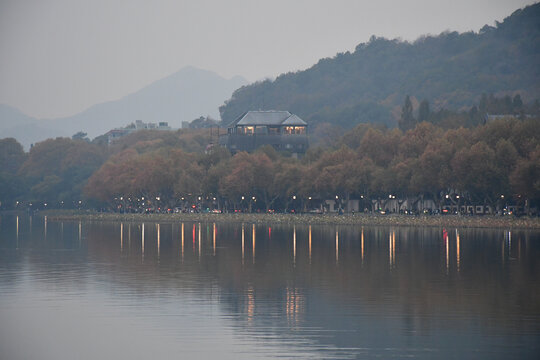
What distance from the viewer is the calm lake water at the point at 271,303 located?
1325 inches

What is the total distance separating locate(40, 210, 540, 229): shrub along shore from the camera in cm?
12262

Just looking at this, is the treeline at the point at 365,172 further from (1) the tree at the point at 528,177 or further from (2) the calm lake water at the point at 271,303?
(2) the calm lake water at the point at 271,303

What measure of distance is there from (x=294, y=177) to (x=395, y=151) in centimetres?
1928

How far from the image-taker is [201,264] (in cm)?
6606

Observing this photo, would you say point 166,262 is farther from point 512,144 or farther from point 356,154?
point 356,154

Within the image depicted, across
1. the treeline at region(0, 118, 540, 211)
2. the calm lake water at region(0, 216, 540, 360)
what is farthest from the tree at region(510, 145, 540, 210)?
the calm lake water at region(0, 216, 540, 360)

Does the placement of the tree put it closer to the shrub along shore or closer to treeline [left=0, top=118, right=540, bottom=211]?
treeline [left=0, top=118, right=540, bottom=211]

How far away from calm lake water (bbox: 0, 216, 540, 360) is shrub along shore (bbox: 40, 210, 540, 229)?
42090 mm

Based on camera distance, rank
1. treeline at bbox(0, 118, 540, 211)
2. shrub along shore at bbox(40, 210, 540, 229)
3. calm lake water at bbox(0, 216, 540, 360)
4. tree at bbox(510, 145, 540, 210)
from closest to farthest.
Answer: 1. calm lake water at bbox(0, 216, 540, 360)
2. tree at bbox(510, 145, 540, 210)
3. shrub along shore at bbox(40, 210, 540, 229)
4. treeline at bbox(0, 118, 540, 211)

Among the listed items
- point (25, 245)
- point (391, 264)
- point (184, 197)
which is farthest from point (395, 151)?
point (391, 264)

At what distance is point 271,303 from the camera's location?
44594mm

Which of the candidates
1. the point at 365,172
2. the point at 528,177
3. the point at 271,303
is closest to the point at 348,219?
the point at 365,172

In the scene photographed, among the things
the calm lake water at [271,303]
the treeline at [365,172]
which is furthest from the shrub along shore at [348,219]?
the calm lake water at [271,303]

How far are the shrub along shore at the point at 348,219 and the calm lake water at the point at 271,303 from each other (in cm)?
4209
